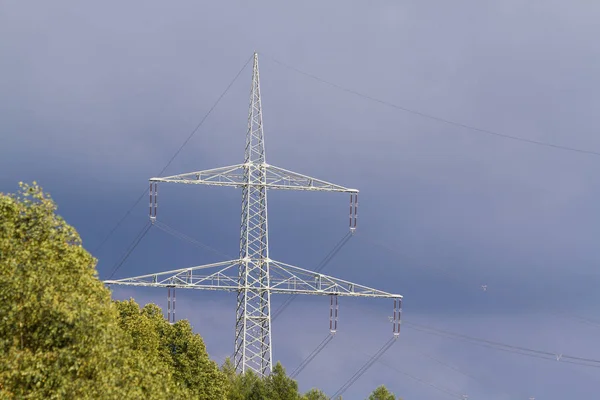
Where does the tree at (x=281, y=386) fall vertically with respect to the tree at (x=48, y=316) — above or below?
above

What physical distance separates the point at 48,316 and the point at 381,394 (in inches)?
3566

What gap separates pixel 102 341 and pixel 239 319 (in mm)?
54847

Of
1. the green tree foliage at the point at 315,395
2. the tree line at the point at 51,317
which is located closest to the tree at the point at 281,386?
the green tree foliage at the point at 315,395

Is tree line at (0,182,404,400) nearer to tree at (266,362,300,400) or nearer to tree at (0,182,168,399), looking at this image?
tree at (0,182,168,399)

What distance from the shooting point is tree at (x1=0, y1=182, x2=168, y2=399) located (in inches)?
1555

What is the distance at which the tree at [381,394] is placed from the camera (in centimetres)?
12406

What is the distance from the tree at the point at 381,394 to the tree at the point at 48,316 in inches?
3334

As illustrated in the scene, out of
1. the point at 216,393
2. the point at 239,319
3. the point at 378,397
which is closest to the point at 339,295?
the point at 239,319

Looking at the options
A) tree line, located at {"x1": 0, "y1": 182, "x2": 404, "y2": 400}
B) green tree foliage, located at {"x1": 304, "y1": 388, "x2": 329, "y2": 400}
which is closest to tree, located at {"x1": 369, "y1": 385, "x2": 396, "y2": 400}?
green tree foliage, located at {"x1": 304, "y1": 388, "x2": 329, "y2": 400}

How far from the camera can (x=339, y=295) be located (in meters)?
98.4

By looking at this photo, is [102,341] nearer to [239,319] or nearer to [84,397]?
[84,397]

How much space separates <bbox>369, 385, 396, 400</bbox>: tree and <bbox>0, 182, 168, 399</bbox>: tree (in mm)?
84687

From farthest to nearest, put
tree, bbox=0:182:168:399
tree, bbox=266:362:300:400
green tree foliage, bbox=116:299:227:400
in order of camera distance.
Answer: tree, bbox=266:362:300:400 < green tree foliage, bbox=116:299:227:400 < tree, bbox=0:182:168:399

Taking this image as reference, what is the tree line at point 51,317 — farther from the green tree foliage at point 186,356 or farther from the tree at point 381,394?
the tree at point 381,394
